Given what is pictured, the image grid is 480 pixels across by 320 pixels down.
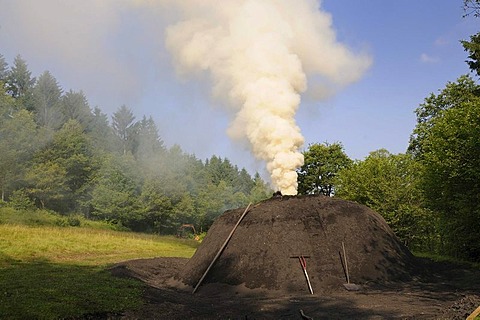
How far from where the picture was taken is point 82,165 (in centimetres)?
5769

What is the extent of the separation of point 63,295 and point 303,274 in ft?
33.3

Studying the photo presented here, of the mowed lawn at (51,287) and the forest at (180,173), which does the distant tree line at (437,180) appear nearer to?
the forest at (180,173)

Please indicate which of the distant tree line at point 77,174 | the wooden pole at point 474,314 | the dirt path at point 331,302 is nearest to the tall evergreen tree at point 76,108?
the distant tree line at point 77,174

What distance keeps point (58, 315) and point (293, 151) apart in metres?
19.2

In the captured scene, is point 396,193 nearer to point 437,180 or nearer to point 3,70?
point 437,180

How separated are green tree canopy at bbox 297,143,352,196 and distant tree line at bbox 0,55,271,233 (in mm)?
13466

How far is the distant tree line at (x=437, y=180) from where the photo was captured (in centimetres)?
2450

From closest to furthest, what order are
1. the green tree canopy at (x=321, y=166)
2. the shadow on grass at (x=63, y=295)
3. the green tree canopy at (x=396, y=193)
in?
the shadow on grass at (x=63, y=295)
the green tree canopy at (x=396, y=193)
the green tree canopy at (x=321, y=166)

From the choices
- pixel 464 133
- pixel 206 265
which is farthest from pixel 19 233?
pixel 464 133

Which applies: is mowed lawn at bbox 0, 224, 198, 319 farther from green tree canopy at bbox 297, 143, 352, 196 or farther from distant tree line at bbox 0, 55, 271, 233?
green tree canopy at bbox 297, 143, 352, 196

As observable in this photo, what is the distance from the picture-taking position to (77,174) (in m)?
58.2

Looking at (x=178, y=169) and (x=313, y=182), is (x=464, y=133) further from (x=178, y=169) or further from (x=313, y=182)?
(x=178, y=169)

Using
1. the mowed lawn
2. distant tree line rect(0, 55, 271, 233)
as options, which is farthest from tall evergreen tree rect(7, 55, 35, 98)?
the mowed lawn

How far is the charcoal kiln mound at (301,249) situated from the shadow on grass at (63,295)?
5035mm
